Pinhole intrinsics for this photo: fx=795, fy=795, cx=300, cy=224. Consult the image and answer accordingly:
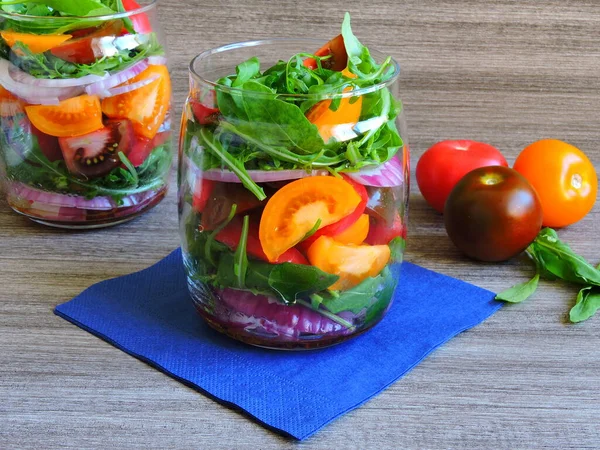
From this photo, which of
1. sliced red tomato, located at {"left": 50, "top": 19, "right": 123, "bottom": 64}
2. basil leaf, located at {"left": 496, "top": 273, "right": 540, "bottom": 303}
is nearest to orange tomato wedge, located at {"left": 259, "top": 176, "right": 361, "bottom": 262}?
basil leaf, located at {"left": 496, "top": 273, "right": 540, "bottom": 303}

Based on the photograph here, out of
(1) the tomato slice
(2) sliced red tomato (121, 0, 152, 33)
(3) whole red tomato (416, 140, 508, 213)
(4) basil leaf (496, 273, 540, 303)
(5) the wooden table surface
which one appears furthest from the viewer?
(3) whole red tomato (416, 140, 508, 213)

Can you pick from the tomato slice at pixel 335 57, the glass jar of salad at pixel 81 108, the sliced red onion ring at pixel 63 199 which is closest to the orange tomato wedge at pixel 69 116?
the glass jar of salad at pixel 81 108

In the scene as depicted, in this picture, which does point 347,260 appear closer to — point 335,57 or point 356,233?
point 356,233

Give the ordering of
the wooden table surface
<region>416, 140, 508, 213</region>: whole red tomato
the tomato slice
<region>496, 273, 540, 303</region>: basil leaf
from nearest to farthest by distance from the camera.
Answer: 1. the wooden table surface
2. the tomato slice
3. <region>496, 273, 540, 303</region>: basil leaf
4. <region>416, 140, 508, 213</region>: whole red tomato

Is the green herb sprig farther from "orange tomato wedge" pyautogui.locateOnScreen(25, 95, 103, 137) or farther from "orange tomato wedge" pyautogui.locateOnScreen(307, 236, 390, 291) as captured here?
"orange tomato wedge" pyautogui.locateOnScreen(25, 95, 103, 137)

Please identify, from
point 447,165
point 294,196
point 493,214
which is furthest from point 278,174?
point 447,165

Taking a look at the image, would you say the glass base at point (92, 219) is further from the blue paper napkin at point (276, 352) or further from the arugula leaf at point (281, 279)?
the arugula leaf at point (281, 279)

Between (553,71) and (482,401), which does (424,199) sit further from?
(482,401)
